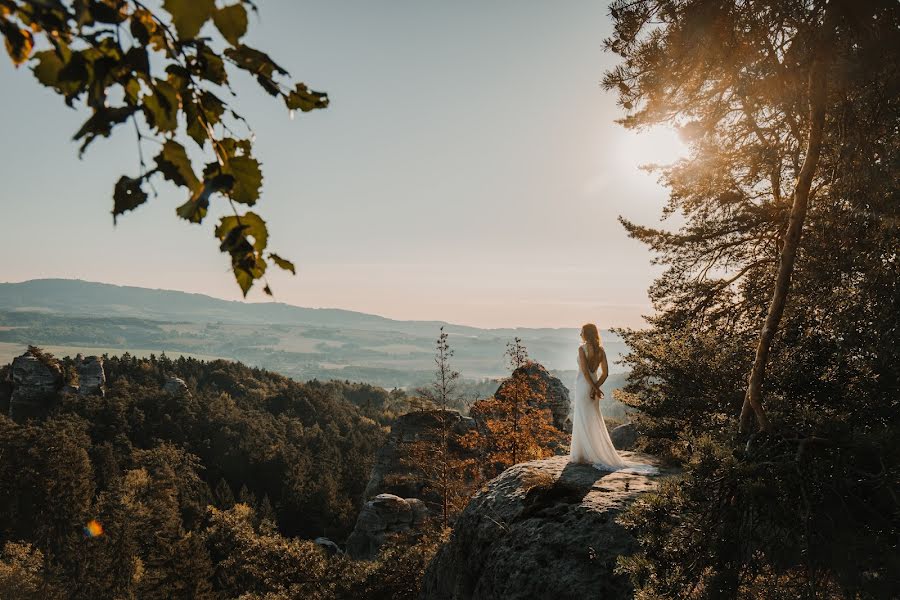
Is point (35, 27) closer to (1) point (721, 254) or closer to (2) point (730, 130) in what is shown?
(2) point (730, 130)

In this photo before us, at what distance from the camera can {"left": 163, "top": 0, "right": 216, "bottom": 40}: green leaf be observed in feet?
2.85

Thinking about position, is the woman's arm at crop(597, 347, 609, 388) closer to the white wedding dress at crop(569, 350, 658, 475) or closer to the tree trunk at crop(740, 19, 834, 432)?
the white wedding dress at crop(569, 350, 658, 475)

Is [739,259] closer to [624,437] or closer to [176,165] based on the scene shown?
[176,165]

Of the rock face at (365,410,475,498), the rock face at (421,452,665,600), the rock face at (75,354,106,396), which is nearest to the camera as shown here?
the rock face at (421,452,665,600)

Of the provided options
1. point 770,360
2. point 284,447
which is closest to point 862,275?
point 770,360

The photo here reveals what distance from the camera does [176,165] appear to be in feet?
3.34

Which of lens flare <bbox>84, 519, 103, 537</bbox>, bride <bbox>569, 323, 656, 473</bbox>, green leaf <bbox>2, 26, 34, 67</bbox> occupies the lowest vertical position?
lens flare <bbox>84, 519, 103, 537</bbox>

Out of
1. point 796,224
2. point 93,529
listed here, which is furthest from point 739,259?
point 93,529

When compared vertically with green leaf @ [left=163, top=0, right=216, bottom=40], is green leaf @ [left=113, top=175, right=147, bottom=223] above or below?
below

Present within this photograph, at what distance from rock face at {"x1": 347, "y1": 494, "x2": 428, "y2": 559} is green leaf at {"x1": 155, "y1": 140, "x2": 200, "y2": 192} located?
73.6 ft

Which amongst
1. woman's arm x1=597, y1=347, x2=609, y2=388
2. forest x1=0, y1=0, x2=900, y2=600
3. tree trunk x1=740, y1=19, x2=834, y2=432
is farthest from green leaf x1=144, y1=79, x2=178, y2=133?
woman's arm x1=597, y1=347, x2=609, y2=388

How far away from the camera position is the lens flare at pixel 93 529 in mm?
36469

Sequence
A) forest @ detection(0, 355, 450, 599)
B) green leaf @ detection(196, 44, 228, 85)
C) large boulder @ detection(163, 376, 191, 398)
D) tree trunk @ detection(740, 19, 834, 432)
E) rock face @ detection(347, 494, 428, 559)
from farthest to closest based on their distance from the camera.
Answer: large boulder @ detection(163, 376, 191, 398) < rock face @ detection(347, 494, 428, 559) < forest @ detection(0, 355, 450, 599) < tree trunk @ detection(740, 19, 834, 432) < green leaf @ detection(196, 44, 228, 85)

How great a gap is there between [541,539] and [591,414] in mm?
2360
